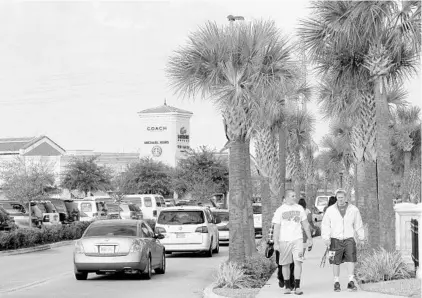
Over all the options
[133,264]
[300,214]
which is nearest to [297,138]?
[133,264]

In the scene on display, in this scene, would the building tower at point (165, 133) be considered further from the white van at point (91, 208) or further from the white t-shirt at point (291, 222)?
the white t-shirt at point (291, 222)

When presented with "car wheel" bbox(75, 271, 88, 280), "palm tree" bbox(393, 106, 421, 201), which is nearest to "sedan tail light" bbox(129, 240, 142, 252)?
"car wheel" bbox(75, 271, 88, 280)

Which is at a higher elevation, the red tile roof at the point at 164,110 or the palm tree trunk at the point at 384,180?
the red tile roof at the point at 164,110

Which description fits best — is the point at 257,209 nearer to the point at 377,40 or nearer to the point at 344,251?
the point at 377,40

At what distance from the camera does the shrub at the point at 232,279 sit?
16.9m

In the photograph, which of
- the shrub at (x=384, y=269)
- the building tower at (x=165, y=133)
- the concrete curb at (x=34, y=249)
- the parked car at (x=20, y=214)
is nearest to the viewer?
the shrub at (x=384, y=269)

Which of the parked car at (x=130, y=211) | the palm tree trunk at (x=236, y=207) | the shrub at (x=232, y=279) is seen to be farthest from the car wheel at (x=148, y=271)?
the parked car at (x=130, y=211)

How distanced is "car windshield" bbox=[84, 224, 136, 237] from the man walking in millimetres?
6164

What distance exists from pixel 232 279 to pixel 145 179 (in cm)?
6319

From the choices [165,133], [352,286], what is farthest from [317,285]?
[165,133]

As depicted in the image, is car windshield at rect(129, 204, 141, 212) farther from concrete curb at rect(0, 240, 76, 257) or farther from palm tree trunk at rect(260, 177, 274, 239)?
palm tree trunk at rect(260, 177, 274, 239)

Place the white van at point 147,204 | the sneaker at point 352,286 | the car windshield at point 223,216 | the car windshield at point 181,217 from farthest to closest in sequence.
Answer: the white van at point 147,204 → the car windshield at point 223,216 → the car windshield at point 181,217 → the sneaker at point 352,286

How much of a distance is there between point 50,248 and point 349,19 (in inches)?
761

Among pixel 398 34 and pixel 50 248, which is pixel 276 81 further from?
pixel 50 248
